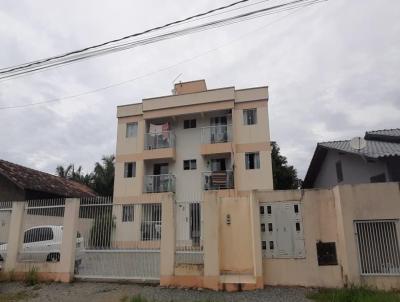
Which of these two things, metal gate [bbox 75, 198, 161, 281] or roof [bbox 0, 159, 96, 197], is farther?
roof [bbox 0, 159, 96, 197]

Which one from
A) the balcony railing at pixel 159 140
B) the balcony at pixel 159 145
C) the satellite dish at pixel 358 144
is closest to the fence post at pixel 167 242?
the satellite dish at pixel 358 144

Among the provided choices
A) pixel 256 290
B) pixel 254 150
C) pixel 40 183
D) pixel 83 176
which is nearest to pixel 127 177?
pixel 40 183

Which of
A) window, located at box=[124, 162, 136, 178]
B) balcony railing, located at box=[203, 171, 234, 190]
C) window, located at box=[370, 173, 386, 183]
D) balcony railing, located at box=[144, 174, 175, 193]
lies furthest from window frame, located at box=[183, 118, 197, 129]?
window, located at box=[370, 173, 386, 183]

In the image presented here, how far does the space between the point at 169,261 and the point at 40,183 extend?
57.5ft

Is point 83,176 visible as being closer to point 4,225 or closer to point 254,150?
point 254,150

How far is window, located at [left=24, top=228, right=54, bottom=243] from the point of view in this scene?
11.4m

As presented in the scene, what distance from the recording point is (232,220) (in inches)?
408

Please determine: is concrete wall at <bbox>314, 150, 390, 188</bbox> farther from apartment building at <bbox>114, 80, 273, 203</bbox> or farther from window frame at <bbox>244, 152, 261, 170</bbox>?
window frame at <bbox>244, 152, 261, 170</bbox>

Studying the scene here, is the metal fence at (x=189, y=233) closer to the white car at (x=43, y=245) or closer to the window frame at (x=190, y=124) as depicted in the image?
the white car at (x=43, y=245)

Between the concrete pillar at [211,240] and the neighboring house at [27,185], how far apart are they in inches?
623

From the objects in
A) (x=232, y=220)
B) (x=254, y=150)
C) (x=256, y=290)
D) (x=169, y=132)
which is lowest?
(x=256, y=290)

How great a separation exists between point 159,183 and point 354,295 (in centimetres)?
1616

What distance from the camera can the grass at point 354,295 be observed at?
24.8 ft

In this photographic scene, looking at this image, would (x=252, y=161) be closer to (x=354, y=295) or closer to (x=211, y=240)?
(x=211, y=240)
